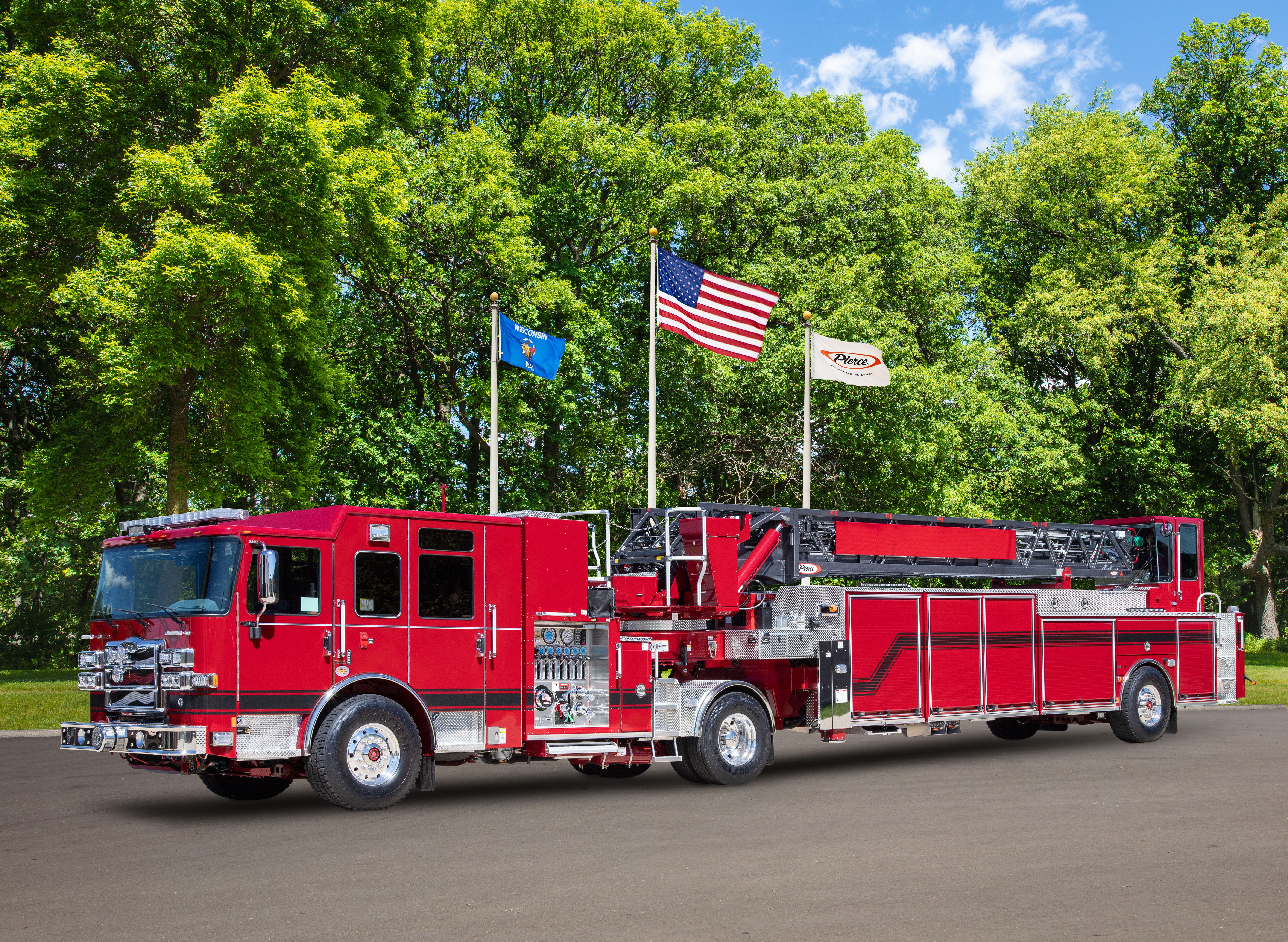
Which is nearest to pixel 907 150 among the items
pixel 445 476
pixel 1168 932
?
pixel 445 476

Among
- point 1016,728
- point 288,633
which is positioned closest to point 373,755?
point 288,633

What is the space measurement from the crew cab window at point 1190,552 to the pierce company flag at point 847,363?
19.1 ft

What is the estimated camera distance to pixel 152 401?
26578 mm

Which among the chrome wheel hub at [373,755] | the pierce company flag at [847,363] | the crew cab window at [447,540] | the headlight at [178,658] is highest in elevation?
the pierce company flag at [847,363]

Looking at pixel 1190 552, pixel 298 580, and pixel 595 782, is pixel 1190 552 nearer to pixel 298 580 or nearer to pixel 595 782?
pixel 595 782

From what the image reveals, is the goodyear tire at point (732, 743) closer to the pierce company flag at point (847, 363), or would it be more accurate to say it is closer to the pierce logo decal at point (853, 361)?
the pierce company flag at point (847, 363)

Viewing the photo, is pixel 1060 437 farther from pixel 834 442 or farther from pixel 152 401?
pixel 152 401

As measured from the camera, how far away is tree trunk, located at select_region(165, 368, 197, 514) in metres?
25.9

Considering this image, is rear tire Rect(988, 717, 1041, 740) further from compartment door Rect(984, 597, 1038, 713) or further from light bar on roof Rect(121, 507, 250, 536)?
light bar on roof Rect(121, 507, 250, 536)

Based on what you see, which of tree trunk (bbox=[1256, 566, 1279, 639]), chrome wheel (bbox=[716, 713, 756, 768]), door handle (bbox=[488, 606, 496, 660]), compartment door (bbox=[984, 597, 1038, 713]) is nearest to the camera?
door handle (bbox=[488, 606, 496, 660])

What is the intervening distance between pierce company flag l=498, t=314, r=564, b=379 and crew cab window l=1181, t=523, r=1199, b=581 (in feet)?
36.3

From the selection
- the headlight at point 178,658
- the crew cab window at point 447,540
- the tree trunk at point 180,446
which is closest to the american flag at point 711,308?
the crew cab window at point 447,540

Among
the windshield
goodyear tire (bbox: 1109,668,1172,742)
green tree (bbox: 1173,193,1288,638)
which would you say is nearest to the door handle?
the windshield

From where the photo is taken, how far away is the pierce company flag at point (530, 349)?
73.7 feet
